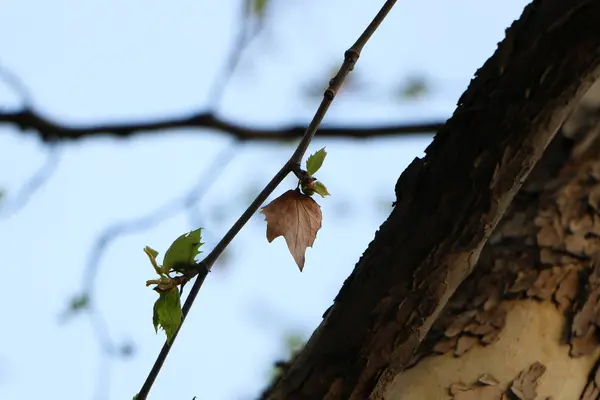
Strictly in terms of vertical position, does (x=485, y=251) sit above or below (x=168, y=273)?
above

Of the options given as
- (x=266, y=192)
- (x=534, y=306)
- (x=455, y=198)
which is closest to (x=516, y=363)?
(x=534, y=306)

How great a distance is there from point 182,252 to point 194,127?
0.50 feet

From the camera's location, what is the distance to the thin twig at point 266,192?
18.8 inches

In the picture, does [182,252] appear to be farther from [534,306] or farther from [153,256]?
[534,306]

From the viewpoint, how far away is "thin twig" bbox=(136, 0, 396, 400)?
48 cm

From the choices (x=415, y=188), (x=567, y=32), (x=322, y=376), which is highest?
(x=567, y=32)

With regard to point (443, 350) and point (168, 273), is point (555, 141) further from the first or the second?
point (168, 273)

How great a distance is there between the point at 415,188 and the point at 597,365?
0.25 metres

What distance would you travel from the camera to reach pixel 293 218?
22.1 inches

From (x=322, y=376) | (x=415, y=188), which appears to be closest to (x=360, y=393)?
(x=322, y=376)

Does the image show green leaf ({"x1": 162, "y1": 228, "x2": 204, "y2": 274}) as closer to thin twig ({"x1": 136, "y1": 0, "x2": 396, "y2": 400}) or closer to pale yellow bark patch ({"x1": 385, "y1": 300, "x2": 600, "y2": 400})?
thin twig ({"x1": 136, "y1": 0, "x2": 396, "y2": 400})

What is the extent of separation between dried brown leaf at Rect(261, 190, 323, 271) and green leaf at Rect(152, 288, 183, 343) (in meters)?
0.09

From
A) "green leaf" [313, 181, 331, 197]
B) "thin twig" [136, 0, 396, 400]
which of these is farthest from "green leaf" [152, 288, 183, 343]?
"green leaf" [313, 181, 331, 197]

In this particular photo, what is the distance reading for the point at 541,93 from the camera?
49 cm
